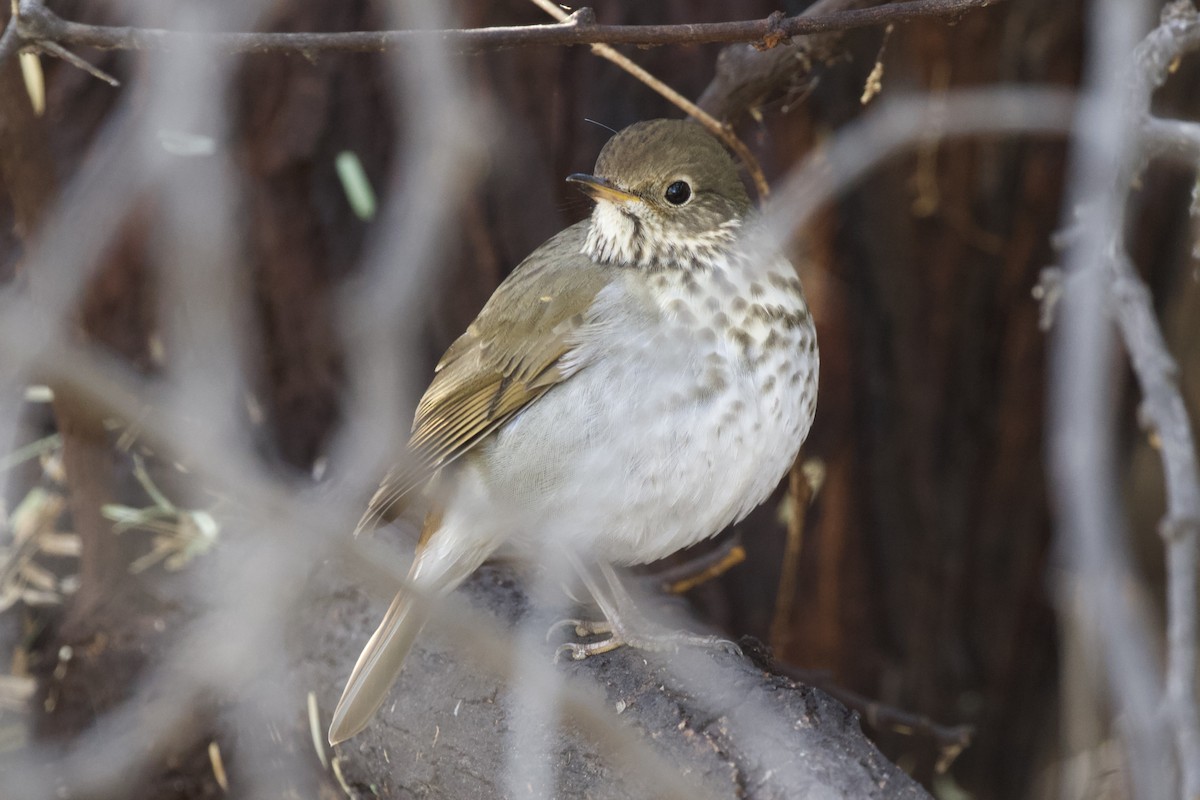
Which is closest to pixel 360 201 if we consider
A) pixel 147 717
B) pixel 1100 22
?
pixel 147 717

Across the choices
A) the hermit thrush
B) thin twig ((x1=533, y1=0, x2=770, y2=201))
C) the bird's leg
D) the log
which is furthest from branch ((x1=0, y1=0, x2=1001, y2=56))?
the bird's leg

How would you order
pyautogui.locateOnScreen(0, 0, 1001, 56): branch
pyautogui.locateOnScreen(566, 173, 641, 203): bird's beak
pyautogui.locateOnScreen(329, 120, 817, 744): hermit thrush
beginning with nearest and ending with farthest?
1. pyautogui.locateOnScreen(0, 0, 1001, 56): branch
2. pyautogui.locateOnScreen(329, 120, 817, 744): hermit thrush
3. pyautogui.locateOnScreen(566, 173, 641, 203): bird's beak

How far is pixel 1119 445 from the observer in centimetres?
397

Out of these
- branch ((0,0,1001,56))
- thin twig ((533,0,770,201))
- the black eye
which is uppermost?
branch ((0,0,1001,56))

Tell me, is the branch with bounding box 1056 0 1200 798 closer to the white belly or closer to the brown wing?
the white belly

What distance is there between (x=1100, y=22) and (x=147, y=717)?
8.63 ft

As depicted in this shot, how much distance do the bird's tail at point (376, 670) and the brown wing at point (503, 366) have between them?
20cm

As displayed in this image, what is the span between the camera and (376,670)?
261cm

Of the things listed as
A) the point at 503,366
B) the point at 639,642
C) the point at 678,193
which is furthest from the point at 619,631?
the point at 678,193

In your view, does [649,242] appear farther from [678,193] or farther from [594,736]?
[594,736]

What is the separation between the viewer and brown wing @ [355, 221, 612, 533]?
2646mm

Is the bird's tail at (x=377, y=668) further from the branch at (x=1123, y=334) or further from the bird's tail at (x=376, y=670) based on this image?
the branch at (x=1123, y=334)

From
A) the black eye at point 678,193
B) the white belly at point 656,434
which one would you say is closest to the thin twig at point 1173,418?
the white belly at point 656,434

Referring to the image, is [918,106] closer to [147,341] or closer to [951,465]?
[951,465]
